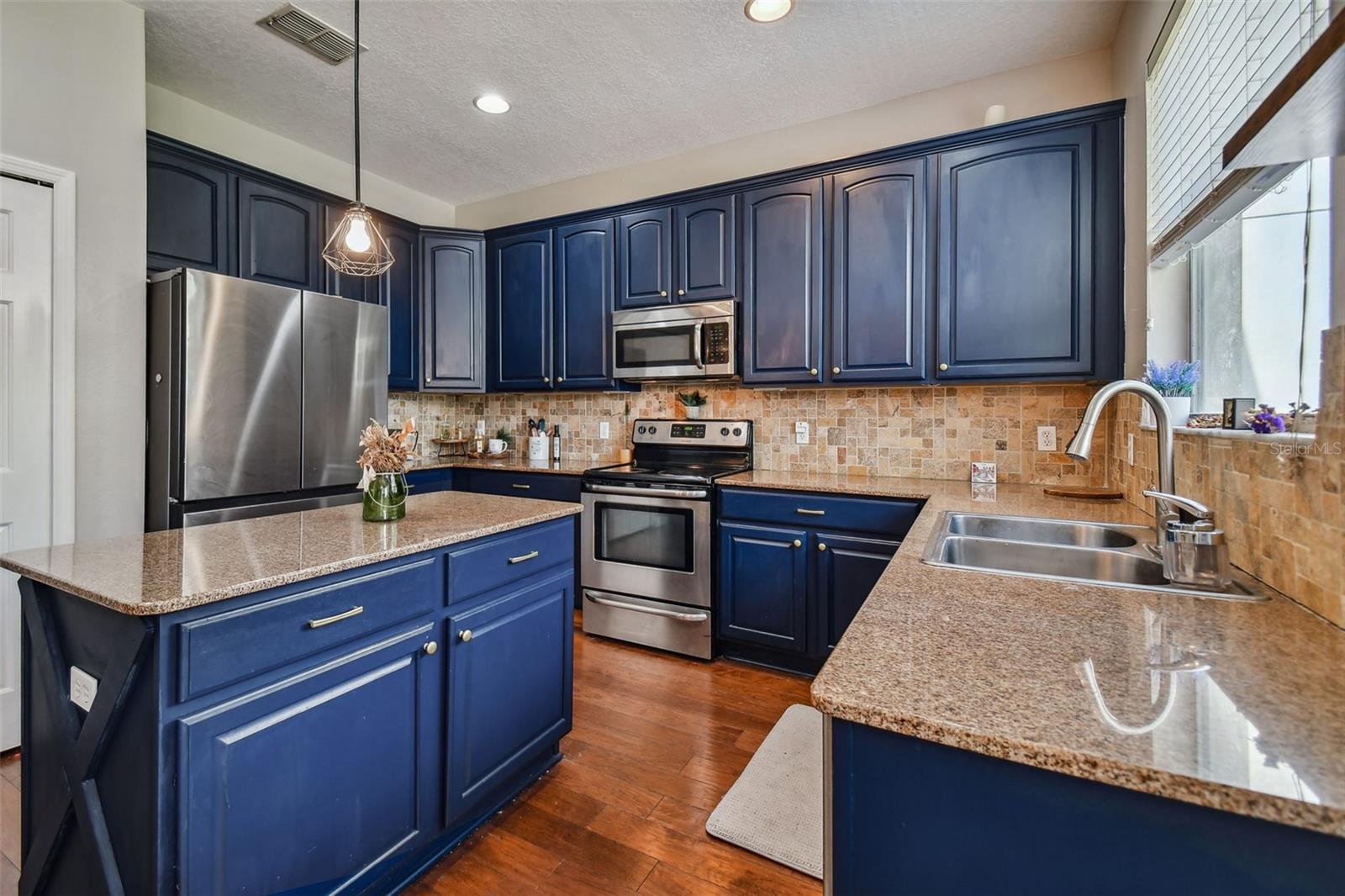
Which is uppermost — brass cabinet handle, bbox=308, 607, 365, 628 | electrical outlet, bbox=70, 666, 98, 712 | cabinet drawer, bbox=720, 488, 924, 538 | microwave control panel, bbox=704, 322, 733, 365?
microwave control panel, bbox=704, 322, 733, 365

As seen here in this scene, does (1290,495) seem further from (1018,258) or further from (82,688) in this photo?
(82,688)

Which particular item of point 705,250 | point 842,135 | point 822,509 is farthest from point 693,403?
point 842,135

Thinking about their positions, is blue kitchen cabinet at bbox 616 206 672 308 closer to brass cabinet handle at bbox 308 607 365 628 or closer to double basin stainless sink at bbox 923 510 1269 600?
double basin stainless sink at bbox 923 510 1269 600

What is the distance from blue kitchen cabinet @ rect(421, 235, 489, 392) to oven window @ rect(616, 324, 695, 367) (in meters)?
0.99

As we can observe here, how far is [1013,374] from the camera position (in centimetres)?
252

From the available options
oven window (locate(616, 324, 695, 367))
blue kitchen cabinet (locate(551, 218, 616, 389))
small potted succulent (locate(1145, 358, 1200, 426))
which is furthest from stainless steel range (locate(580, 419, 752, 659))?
small potted succulent (locate(1145, 358, 1200, 426))

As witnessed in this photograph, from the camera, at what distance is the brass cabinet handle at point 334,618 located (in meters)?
1.27

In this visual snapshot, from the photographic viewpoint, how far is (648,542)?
10.0 ft

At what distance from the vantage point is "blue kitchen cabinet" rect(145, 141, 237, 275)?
2.60 m

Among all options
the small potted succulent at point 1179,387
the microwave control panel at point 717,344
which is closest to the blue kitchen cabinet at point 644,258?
the microwave control panel at point 717,344

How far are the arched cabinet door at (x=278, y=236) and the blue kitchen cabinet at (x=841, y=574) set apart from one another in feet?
9.87

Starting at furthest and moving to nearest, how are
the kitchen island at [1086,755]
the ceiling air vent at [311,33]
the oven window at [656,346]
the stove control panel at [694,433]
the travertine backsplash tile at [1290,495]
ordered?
the stove control panel at [694,433]
the oven window at [656,346]
the ceiling air vent at [311,33]
the travertine backsplash tile at [1290,495]
the kitchen island at [1086,755]

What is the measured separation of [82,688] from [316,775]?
1.59ft

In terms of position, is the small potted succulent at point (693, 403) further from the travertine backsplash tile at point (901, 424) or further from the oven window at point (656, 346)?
the oven window at point (656, 346)
